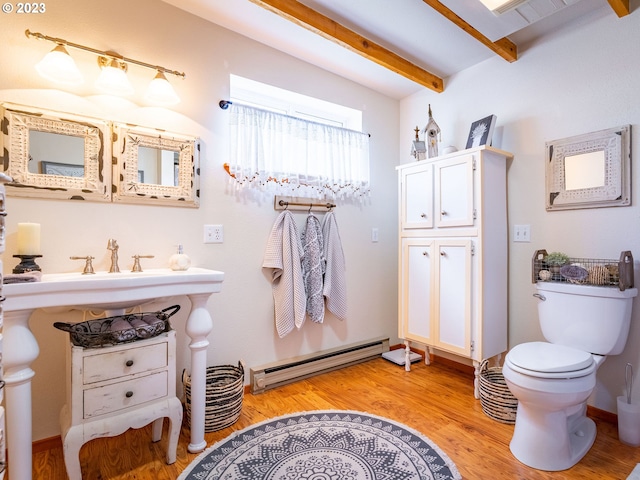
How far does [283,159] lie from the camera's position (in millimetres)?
2297

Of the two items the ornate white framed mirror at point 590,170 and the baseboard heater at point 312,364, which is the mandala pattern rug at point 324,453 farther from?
the ornate white framed mirror at point 590,170

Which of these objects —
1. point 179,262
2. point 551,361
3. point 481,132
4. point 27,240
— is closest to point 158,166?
point 179,262

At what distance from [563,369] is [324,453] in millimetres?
1121

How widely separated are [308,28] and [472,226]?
5.10 ft

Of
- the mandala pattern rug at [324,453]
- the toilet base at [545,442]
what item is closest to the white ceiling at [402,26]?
the toilet base at [545,442]

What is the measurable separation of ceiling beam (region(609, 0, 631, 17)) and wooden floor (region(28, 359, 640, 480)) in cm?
220

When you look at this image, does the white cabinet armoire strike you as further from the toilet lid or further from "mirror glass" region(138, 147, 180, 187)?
"mirror glass" region(138, 147, 180, 187)

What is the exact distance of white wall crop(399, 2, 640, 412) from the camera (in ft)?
5.94

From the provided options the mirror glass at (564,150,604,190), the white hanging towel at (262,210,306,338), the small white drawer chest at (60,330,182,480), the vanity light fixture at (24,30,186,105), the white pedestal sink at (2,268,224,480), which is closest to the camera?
the white pedestal sink at (2,268,224,480)

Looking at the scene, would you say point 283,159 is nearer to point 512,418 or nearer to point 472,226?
point 472,226

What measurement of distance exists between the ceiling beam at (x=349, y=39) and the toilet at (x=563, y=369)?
67.2 inches

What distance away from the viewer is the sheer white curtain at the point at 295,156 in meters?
2.13

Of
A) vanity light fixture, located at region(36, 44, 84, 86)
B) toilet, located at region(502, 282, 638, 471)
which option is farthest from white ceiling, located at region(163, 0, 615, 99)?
toilet, located at region(502, 282, 638, 471)

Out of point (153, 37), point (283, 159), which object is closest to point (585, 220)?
point (283, 159)
